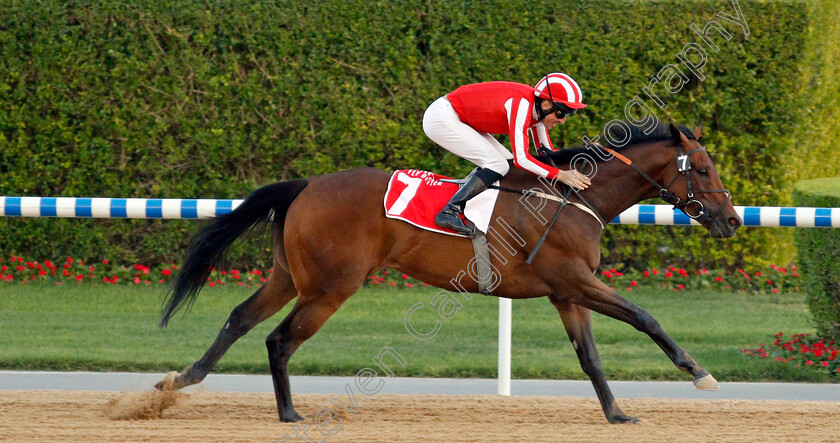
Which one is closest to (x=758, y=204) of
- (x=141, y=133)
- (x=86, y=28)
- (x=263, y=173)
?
(x=263, y=173)

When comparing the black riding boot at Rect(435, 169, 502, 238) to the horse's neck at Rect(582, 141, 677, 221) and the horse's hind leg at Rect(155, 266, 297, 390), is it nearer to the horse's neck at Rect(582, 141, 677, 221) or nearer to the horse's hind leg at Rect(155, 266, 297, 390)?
the horse's neck at Rect(582, 141, 677, 221)

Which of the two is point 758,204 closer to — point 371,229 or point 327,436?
point 371,229

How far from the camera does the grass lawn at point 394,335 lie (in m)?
6.16

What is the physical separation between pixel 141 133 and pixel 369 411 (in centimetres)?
497

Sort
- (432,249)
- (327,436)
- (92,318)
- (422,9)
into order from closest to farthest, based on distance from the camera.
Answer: (327,436) < (432,249) < (92,318) < (422,9)

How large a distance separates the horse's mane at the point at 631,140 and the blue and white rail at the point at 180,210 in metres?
0.83

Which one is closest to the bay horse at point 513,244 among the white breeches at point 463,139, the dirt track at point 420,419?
the white breeches at point 463,139

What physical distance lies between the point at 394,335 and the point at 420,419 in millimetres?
2534

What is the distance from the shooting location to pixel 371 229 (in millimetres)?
4695

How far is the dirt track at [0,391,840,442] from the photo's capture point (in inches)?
167

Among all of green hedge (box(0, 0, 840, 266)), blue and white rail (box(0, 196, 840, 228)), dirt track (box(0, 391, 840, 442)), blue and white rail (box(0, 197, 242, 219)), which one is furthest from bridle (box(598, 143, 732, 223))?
green hedge (box(0, 0, 840, 266))

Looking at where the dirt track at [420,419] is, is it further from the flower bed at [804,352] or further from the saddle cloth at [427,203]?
the flower bed at [804,352]

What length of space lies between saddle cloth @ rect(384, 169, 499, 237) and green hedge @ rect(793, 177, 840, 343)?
9.24ft

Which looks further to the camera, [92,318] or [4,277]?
[4,277]
